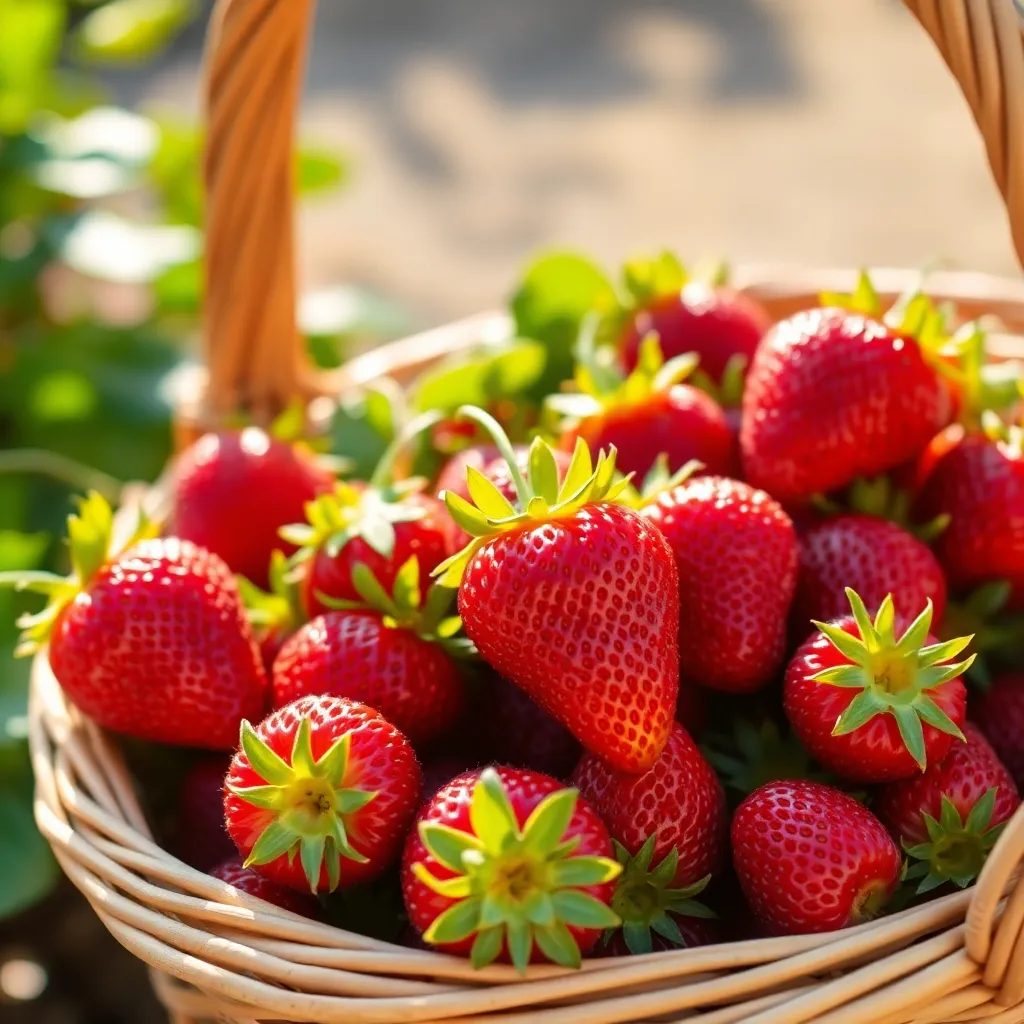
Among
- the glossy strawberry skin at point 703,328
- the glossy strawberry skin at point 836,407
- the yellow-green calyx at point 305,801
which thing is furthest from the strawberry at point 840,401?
the yellow-green calyx at point 305,801

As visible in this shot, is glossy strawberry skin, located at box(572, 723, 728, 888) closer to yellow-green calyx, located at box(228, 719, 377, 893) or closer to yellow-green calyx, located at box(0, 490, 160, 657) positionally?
yellow-green calyx, located at box(228, 719, 377, 893)

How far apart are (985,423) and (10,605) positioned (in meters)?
0.78

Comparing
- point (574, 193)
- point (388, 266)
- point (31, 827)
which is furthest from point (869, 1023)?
point (574, 193)

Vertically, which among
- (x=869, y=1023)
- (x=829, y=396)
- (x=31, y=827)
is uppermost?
(x=829, y=396)

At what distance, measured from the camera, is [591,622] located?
66cm

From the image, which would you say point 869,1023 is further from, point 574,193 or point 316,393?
point 574,193

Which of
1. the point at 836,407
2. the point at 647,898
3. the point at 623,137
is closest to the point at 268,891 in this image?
the point at 647,898

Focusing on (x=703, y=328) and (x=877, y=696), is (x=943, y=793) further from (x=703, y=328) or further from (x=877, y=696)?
(x=703, y=328)

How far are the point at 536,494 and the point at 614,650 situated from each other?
0.09m

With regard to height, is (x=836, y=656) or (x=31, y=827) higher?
(x=836, y=656)

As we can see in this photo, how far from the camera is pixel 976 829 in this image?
68 cm

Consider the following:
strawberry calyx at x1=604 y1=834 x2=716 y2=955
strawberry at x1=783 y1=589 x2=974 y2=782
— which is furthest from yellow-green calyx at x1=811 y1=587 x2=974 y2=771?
strawberry calyx at x1=604 y1=834 x2=716 y2=955

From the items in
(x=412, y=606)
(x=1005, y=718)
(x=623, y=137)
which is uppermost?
(x=412, y=606)

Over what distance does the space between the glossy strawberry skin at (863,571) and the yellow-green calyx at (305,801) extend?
308 millimetres
